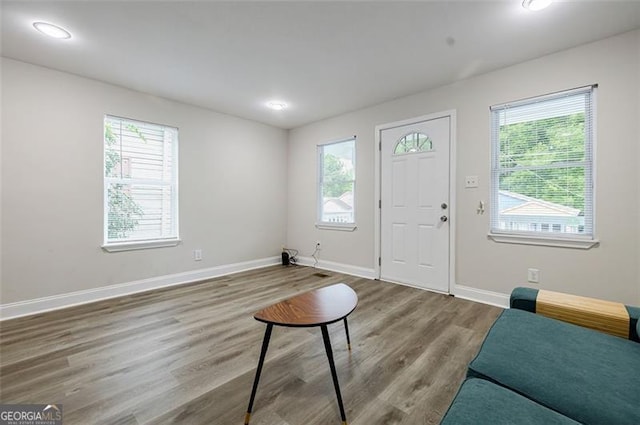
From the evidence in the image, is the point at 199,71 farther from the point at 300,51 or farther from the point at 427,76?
the point at 427,76

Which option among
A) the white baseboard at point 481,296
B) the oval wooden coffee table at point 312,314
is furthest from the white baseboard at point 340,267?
the oval wooden coffee table at point 312,314

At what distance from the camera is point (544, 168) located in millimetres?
2723

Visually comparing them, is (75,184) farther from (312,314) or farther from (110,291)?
(312,314)

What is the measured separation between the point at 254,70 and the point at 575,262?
12.0 ft

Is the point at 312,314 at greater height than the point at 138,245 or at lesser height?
lesser

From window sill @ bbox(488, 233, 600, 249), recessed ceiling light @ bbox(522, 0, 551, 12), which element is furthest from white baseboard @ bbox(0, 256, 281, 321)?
recessed ceiling light @ bbox(522, 0, 551, 12)

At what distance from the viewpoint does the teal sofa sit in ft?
2.81

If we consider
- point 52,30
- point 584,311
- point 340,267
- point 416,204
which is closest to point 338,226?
point 340,267

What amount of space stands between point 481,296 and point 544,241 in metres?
0.85

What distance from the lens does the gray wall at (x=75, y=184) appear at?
2.69 m

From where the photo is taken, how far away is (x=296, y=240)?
514 centimetres

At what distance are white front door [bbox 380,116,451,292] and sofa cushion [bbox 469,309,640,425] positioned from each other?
2007mm

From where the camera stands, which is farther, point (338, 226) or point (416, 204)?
point (338, 226)

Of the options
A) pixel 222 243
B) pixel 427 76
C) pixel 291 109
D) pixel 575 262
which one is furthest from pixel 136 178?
pixel 575 262
